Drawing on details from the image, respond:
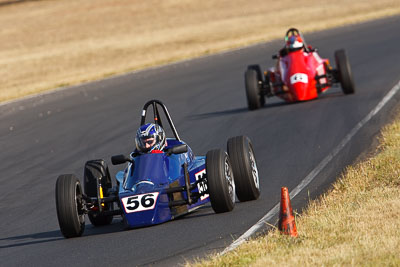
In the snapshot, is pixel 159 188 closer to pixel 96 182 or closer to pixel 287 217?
pixel 96 182

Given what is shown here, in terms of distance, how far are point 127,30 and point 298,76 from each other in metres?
35.9

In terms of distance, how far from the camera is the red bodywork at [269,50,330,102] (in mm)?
20344

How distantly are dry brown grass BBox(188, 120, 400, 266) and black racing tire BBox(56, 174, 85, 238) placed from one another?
2549mm

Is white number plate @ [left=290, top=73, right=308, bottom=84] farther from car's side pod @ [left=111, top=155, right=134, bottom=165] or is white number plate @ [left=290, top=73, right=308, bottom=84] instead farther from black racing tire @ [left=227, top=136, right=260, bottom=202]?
car's side pod @ [left=111, top=155, right=134, bottom=165]

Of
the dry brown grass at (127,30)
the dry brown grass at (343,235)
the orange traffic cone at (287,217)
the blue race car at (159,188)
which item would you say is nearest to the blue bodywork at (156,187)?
the blue race car at (159,188)

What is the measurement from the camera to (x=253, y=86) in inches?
817

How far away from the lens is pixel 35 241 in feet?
34.6

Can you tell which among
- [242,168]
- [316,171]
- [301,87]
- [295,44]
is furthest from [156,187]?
[295,44]

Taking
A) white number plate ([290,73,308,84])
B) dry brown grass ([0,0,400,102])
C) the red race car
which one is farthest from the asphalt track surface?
dry brown grass ([0,0,400,102])

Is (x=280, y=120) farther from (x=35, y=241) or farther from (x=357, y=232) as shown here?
(x=357, y=232)

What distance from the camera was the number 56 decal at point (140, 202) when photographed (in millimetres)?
9930

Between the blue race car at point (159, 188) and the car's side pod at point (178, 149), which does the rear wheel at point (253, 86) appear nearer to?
the blue race car at point (159, 188)

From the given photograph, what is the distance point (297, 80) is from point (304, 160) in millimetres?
6410

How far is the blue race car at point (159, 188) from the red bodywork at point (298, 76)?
912cm
